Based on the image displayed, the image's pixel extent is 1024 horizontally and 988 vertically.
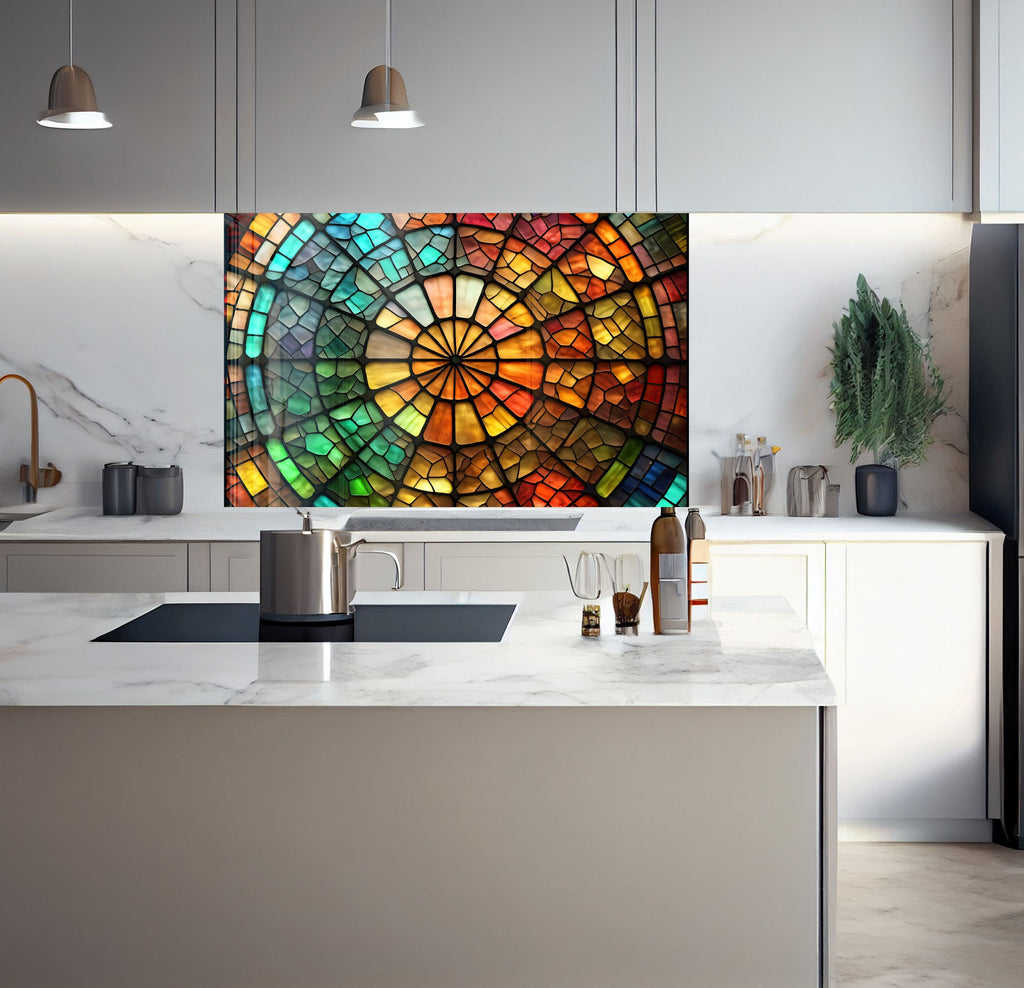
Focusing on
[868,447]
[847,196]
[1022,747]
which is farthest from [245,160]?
[1022,747]

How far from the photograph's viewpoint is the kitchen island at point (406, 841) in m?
1.85

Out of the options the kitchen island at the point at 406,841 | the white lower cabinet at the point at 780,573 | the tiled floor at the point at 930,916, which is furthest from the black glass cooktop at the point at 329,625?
the white lower cabinet at the point at 780,573

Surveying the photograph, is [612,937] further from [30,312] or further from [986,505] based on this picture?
[30,312]

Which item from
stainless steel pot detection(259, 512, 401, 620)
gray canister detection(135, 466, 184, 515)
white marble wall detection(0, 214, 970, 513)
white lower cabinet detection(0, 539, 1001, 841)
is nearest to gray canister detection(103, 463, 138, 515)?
gray canister detection(135, 466, 184, 515)

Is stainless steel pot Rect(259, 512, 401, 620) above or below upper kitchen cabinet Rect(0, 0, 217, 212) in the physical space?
below

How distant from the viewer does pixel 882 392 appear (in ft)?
12.9

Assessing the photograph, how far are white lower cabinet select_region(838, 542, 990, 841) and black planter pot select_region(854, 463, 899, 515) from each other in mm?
477

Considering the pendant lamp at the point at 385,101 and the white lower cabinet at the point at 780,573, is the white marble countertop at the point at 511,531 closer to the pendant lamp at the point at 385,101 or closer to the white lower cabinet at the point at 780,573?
the white lower cabinet at the point at 780,573

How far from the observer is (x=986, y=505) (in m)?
3.79

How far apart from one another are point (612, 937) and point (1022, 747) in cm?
205

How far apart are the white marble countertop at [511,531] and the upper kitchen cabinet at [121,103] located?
1.05m

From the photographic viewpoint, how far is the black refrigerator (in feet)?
11.2

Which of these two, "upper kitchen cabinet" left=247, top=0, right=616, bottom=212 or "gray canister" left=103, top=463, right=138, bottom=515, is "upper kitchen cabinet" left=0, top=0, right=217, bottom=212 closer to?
"upper kitchen cabinet" left=247, top=0, right=616, bottom=212

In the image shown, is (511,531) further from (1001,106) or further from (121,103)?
(1001,106)
